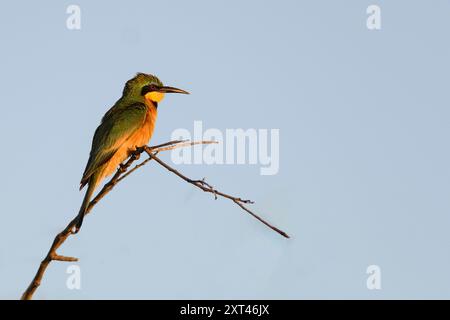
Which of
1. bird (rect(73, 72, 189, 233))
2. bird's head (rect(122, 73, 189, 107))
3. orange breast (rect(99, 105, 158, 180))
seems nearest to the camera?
bird (rect(73, 72, 189, 233))

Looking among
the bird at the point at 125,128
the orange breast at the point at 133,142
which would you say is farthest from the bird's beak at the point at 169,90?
the orange breast at the point at 133,142

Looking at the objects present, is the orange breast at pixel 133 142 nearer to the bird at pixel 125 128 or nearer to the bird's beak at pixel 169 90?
the bird at pixel 125 128

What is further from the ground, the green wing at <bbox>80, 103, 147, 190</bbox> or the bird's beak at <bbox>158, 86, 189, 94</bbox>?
the bird's beak at <bbox>158, 86, 189, 94</bbox>

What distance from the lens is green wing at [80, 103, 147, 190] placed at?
5.23 m

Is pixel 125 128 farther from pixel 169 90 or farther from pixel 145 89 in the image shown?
pixel 145 89

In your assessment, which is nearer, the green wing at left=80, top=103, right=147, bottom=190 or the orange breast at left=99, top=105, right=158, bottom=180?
the green wing at left=80, top=103, right=147, bottom=190

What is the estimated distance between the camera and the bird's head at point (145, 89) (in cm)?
634

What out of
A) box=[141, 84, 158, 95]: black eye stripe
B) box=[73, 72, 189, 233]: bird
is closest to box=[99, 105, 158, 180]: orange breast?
box=[73, 72, 189, 233]: bird

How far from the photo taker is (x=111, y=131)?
5.57 metres

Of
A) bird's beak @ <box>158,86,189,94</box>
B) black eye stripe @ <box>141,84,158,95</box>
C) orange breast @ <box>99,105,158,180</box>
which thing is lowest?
orange breast @ <box>99,105,158,180</box>

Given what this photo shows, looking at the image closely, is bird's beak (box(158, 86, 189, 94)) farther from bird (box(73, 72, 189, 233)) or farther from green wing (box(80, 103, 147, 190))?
green wing (box(80, 103, 147, 190))
